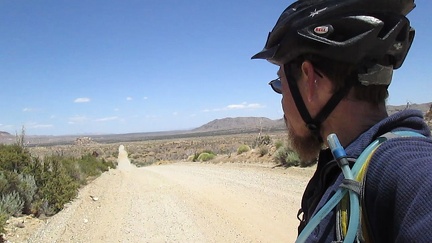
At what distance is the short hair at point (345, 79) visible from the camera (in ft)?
4.97

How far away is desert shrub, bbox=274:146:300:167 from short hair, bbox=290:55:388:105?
496 inches

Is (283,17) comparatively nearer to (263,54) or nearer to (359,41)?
(263,54)

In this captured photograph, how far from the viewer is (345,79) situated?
4.96 ft

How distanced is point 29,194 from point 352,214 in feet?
32.2

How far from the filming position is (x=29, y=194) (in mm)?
9172

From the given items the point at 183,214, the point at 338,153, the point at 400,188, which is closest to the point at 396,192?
the point at 400,188

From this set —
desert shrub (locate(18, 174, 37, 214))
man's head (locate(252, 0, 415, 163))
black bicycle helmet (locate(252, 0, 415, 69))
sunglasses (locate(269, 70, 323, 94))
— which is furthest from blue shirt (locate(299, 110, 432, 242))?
desert shrub (locate(18, 174, 37, 214))

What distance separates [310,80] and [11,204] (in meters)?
8.66

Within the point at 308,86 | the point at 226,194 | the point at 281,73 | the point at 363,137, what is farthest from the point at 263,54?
the point at 226,194

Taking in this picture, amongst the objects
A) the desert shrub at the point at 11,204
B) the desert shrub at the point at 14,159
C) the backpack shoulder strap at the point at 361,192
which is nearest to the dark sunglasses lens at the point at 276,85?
the backpack shoulder strap at the point at 361,192

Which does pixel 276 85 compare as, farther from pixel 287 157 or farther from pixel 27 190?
pixel 287 157

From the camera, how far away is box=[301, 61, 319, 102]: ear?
62.1 inches

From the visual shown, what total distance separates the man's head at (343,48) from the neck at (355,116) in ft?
0.09

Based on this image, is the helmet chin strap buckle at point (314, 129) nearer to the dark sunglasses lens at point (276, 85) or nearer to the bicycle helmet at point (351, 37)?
the bicycle helmet at point (351, 37)
